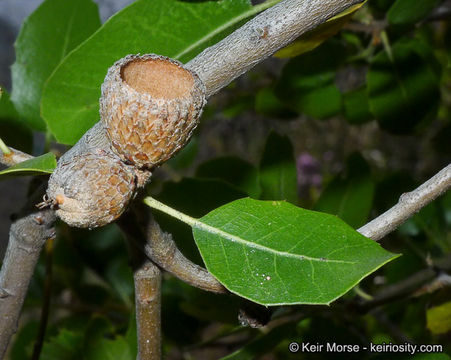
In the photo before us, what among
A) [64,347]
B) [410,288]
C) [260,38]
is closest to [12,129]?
[260,38]

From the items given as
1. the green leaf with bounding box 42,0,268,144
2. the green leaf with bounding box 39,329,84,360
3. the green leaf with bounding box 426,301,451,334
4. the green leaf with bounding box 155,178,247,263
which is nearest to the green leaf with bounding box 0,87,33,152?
the green leaf with bounding box 42,0,268,144

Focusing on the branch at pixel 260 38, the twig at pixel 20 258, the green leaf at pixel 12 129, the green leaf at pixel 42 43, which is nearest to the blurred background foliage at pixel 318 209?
the green leaf at pixel 12 129

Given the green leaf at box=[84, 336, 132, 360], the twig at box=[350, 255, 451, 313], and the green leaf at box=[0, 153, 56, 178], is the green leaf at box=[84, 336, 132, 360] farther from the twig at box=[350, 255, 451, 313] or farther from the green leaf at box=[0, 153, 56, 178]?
the green leaf at box=[0, 153, 56, 178]

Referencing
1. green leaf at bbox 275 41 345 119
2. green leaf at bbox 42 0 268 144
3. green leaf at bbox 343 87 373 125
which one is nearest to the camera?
green leaf at bbox 42 0 268 144

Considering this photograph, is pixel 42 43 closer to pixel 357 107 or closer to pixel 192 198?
pixel 192 198

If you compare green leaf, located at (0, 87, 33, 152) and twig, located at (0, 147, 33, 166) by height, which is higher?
green leaf, located at (0, 87, 33, 152)

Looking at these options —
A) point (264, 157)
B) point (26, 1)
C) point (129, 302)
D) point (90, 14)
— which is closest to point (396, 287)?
point (264, 157)
